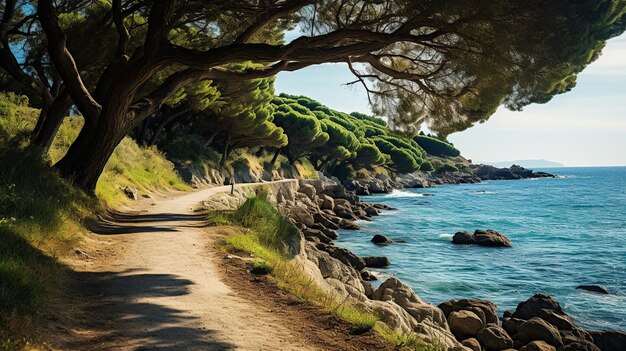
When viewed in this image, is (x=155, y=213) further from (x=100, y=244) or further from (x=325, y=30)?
(x=325, y=30)

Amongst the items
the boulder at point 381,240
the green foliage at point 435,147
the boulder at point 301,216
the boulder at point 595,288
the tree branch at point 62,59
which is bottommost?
the boulder at point 595,288

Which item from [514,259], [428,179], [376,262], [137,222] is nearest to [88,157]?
[137,222]

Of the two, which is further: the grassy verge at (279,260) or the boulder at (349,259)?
the boulder at (349,259)

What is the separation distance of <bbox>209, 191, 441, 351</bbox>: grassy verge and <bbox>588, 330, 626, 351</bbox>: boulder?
309 inches

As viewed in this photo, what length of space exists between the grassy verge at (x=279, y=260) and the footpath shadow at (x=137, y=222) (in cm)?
84

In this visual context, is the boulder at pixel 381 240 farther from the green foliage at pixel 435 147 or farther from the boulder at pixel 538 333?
the green foliage at pixel 435 147

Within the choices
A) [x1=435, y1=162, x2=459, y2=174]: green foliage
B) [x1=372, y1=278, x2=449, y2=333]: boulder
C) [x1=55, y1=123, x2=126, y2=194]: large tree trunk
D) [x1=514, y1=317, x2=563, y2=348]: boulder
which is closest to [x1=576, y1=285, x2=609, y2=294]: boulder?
[x1=514, y1=317, x2=563, y2=348]: boulder

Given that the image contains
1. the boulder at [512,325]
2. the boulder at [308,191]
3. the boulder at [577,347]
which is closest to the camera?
the boulder at [577,347]

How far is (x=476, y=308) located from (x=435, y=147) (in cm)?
12010

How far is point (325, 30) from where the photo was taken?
11.5m

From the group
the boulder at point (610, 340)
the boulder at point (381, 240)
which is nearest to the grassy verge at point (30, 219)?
the boulder at point (610, 340)

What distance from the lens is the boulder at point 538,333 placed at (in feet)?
36.9

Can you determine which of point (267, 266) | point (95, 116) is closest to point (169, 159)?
Answer: point (95, 116)

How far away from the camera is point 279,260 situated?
9234 millimetres
